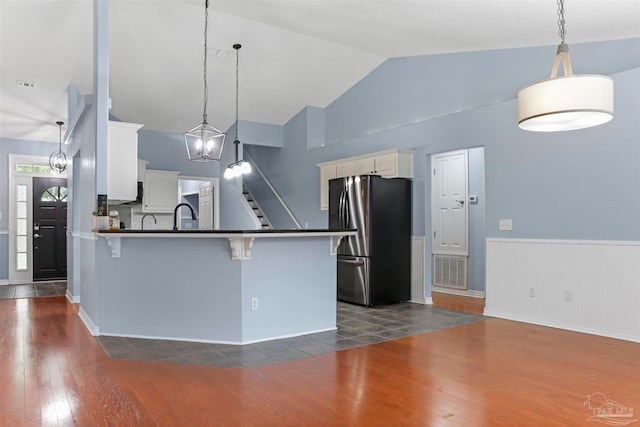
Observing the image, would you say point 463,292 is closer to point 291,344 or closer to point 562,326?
point 562,326

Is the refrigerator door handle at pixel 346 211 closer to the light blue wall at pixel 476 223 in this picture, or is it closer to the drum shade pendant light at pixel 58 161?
the light blue wall at pixel 476 223

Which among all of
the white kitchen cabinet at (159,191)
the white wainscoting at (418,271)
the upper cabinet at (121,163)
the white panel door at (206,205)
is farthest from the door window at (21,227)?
the white wainscoting at (418,271)

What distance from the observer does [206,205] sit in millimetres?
9695

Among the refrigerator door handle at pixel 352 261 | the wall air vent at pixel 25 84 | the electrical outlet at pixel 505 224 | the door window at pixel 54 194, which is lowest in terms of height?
the refrigerator door handle at pixel 352 261

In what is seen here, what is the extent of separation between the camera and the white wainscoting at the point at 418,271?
621 centimetres

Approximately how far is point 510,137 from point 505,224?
40.5 inches

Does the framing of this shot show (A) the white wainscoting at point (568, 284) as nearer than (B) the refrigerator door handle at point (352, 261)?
Yes

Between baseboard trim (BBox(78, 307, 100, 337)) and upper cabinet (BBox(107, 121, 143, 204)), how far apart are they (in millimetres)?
1355

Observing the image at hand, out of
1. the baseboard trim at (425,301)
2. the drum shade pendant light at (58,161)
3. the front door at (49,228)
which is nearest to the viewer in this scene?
the baseboard trim at (425,301)

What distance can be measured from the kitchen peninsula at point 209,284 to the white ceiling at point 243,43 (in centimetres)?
260

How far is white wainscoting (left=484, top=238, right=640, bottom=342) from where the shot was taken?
4.24m

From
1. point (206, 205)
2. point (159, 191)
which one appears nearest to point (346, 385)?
point (159, 191)

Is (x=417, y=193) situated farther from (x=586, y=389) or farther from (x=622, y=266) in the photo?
(x=586, y=389)

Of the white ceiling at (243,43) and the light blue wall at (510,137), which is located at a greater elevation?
the white ceiling at (243,43)
